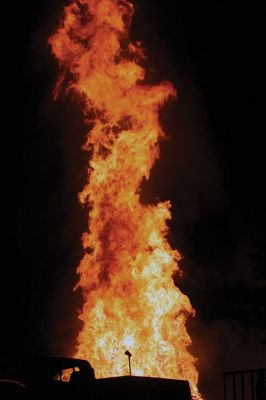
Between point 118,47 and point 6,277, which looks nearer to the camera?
point 118,47

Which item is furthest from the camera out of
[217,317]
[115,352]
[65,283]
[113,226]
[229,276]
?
[65,283]

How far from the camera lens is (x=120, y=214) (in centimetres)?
1480

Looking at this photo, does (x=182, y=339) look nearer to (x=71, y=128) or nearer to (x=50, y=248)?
(x=71, y=128)

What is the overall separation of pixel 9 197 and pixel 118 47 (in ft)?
23.8

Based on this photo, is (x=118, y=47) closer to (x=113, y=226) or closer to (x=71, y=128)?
(x=71, y=128)

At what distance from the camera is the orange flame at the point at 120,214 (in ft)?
45.8

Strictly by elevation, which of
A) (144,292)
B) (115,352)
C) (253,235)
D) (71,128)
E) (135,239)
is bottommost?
(115,352)

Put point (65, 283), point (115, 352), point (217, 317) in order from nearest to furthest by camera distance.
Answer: point (115, 352) < point (217, 317) < point (65, 283)

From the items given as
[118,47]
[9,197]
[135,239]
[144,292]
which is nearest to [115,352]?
[144,292]

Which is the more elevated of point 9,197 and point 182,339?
point 9,197

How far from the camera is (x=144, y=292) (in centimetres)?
1423

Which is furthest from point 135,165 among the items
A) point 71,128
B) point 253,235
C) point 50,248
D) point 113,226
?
point 50,248

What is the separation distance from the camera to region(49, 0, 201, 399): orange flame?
13945mm

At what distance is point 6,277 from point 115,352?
7191mm
